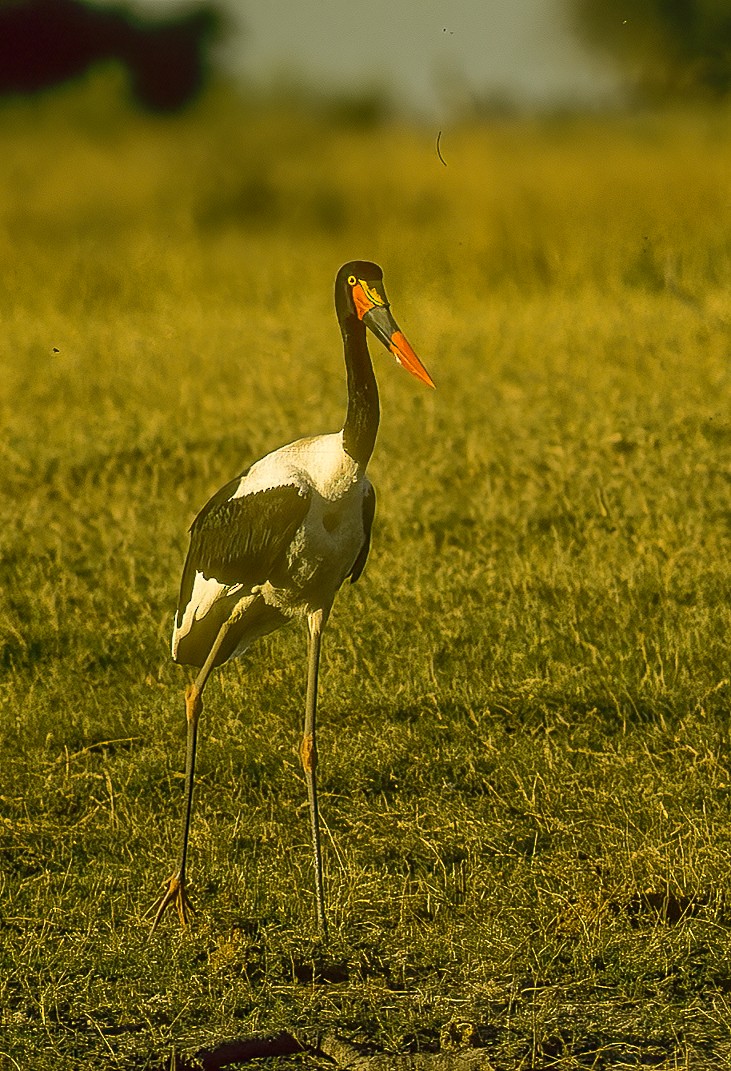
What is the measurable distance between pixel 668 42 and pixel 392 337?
229 inches

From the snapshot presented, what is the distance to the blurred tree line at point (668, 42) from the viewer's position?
7812mm

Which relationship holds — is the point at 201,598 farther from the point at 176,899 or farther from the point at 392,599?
the point at 392,599

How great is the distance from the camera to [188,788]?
141 inches

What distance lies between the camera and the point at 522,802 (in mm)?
3959

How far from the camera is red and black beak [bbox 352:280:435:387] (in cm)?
354

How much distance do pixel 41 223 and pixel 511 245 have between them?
2.47 metres

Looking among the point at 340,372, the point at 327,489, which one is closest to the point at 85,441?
the point at 340,372

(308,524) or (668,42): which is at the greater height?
(668,42)

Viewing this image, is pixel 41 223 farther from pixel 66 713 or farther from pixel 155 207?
pixel 66 713

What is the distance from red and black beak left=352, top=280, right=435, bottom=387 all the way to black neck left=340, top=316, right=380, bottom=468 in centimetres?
4

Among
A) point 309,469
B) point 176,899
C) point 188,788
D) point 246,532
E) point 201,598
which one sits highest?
point 309,469

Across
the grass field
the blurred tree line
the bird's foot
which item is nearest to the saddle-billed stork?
the bird's foot

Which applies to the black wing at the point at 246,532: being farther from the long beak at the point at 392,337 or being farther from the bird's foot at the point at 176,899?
the bird's foot at the point at 176,899

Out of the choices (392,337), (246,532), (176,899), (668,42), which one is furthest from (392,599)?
(668,42)
